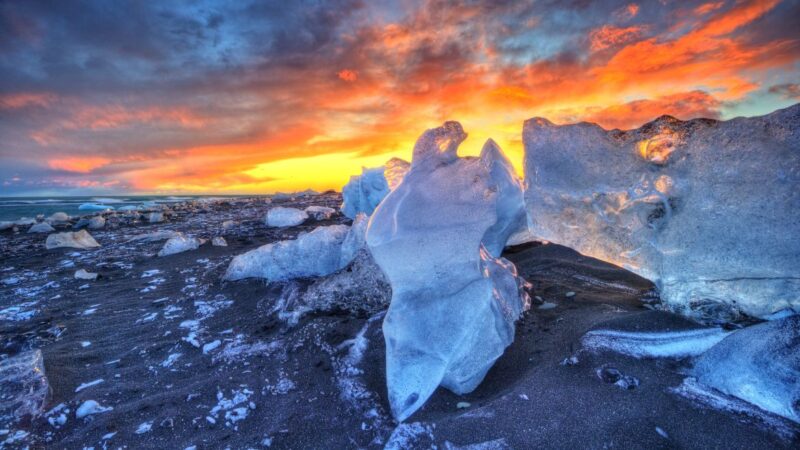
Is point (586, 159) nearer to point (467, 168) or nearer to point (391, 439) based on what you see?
point (467, 168)

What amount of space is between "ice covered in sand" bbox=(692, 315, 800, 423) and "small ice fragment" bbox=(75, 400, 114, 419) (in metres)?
3.54

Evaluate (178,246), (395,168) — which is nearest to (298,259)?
(395,168)

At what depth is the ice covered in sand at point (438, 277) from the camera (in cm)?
215

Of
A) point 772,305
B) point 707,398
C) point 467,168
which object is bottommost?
point 707,398

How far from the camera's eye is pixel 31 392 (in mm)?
2344

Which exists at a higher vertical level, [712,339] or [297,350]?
[712,339]

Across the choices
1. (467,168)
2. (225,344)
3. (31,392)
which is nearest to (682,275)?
(467,168)

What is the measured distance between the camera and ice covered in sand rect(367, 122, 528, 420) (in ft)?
7.06

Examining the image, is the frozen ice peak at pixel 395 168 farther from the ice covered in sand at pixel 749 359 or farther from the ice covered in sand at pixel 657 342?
the ice covered in sand at pixel 749 359

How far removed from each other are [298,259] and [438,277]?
2561 mm

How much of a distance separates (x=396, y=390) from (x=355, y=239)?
224 centimetres

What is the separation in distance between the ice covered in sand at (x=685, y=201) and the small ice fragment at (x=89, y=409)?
3393mm

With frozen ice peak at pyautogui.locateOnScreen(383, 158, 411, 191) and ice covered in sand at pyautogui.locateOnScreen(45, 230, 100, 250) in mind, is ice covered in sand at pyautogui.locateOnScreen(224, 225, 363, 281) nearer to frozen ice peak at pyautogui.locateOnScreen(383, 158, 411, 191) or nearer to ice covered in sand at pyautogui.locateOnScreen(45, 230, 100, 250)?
frozen ice peak at pyautogui.locateOnScreen(383, 158, 411, 191)

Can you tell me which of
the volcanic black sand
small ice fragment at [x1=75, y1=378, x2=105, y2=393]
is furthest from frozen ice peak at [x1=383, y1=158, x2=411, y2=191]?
small ice fragment at [x1=75, y1=378, x2=105, y2=393]
